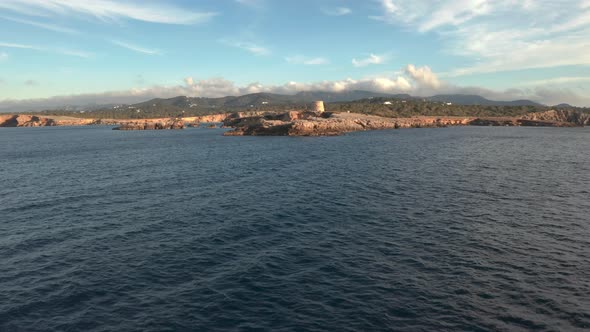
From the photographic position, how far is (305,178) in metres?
55.7

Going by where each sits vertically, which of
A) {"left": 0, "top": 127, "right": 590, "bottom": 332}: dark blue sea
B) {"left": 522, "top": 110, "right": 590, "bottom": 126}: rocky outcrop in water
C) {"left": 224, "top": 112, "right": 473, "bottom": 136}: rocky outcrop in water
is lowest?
{"left": 0, "top": 127, "right": 590, "bottom": 332}: dark blue sea

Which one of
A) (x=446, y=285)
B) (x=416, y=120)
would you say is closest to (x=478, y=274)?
(x=446, y=285)

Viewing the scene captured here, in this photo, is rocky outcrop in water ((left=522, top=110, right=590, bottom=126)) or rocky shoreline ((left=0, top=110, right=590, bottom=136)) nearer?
rocky shoreline ((left=0, top=110, right=590, bottom=136))

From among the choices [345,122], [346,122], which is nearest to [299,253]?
[345,122]

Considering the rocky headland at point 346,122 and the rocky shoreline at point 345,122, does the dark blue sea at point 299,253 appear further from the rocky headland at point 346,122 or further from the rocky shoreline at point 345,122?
the rocky headland at point 346,122

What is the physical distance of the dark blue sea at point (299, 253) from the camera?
62.4 feet

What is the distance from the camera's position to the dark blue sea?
1902 centimetres

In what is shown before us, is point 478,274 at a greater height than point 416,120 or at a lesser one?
lesser

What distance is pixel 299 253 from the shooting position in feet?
88.8

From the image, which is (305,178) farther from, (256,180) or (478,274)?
(478,274)

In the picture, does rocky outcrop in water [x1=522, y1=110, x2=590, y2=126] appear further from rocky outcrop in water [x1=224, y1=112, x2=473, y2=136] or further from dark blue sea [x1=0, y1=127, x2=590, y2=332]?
dark blue sea [x1=0, y1=127, x2=590, y2=332]

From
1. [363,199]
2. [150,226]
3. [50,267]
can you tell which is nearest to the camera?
[50,267]

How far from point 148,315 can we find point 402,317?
Answer: 13287mm

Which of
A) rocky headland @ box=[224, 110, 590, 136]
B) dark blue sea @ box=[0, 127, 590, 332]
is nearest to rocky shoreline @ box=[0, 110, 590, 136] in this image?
rocky headland @ box=[224, 110, 590, 136]
